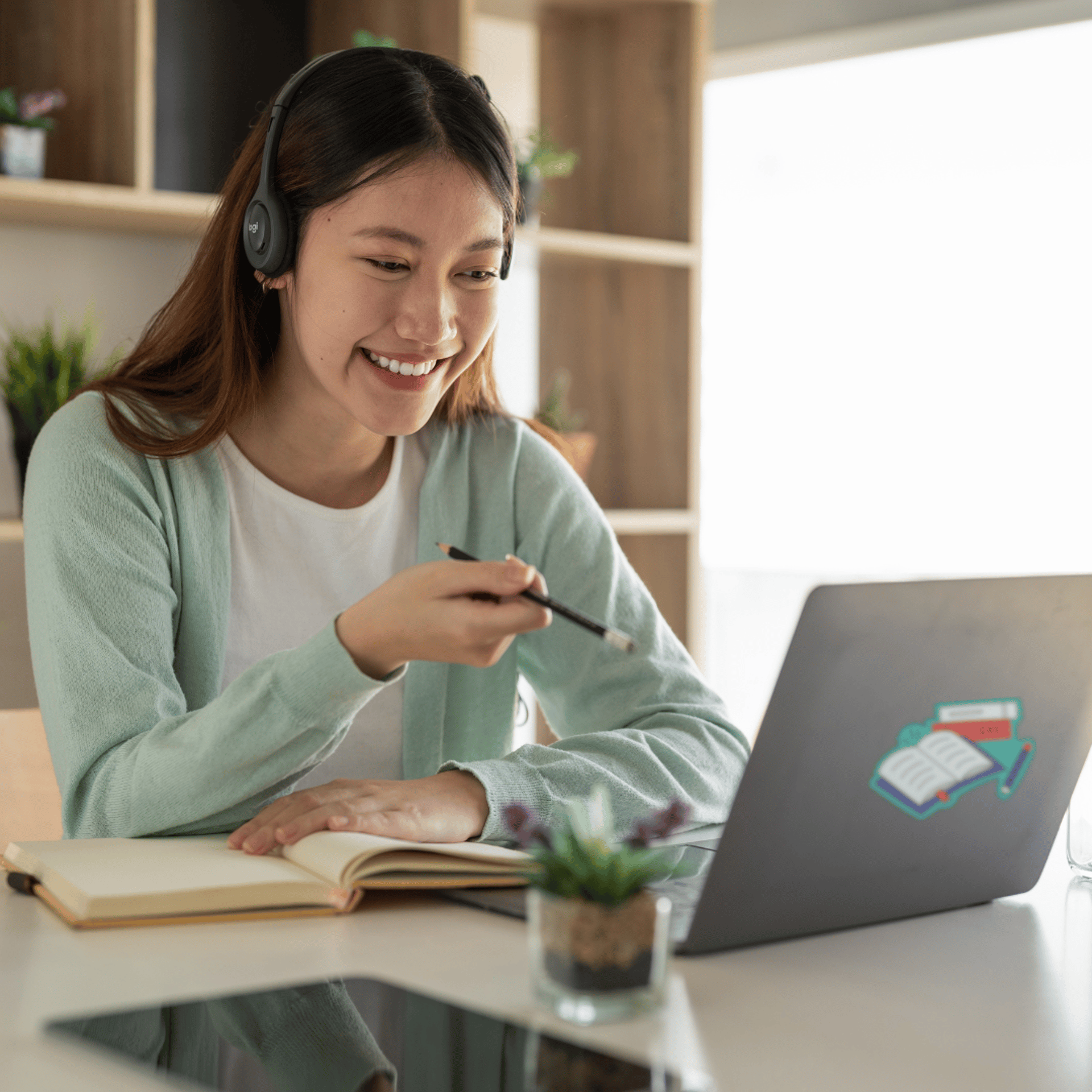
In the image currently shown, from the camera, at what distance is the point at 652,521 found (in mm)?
2730

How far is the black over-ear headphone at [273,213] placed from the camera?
1342 millimetres

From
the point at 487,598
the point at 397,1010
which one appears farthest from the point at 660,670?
the point at 397,1010

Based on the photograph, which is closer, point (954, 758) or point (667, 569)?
point (954, 758)

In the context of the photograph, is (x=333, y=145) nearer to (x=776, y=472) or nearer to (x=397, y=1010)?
(x=397, y=1010)

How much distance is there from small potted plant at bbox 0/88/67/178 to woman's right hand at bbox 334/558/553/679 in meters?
1.39

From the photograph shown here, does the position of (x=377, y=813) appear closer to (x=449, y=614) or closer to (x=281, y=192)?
(x=449, y=614)

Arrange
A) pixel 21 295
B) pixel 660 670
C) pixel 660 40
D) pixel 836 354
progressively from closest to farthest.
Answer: pixel 660 670
pixel 21 295
pixel 660 40
pixel 836 354

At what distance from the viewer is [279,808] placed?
1.03m

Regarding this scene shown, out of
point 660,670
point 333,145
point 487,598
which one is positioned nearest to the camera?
point 487,598

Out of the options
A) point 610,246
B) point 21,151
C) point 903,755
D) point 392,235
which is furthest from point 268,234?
point 610,246

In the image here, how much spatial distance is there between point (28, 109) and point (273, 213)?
946mm

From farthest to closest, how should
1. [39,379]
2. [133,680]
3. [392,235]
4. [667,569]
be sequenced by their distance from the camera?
1. [667,569]
2. [39,379]
3. [392,235]
4. [133,680]

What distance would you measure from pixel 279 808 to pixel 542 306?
207cm

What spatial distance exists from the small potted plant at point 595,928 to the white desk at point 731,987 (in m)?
0.02
